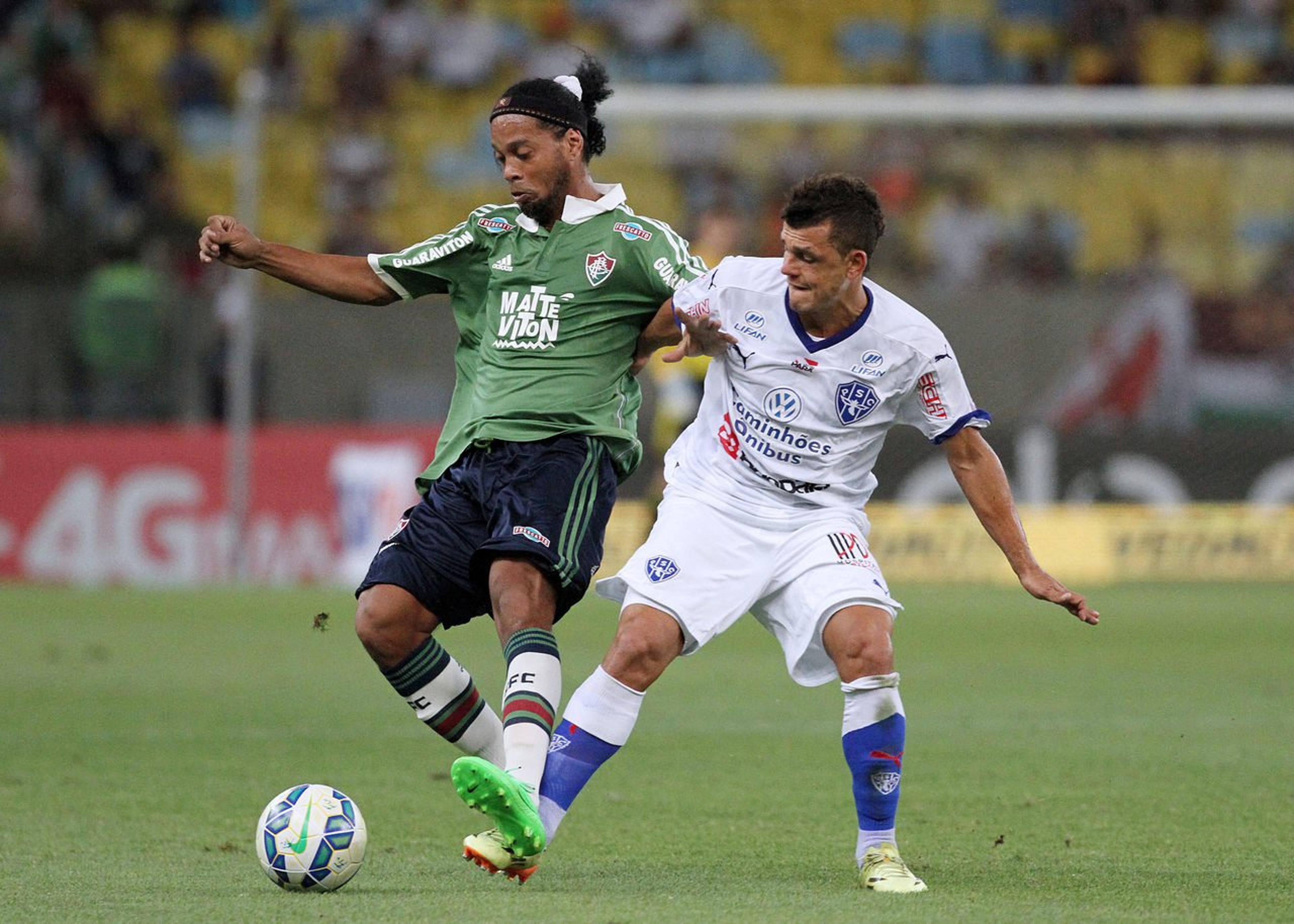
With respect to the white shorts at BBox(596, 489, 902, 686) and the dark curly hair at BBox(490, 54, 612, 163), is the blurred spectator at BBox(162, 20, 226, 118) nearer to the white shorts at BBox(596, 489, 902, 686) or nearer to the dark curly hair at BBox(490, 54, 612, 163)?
the dark curly hair at BBox(490, 54, 612, 163)

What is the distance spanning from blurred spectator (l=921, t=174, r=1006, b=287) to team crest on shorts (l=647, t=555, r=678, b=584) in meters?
13.4

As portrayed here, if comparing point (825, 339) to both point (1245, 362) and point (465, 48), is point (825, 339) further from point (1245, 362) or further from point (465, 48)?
point (465, 48)

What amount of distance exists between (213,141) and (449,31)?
2.72 m

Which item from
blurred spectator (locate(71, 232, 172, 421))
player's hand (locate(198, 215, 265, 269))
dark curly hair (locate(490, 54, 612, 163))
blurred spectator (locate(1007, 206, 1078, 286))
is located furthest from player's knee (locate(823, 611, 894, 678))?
blurred spectator (locate(1007, 206, 1078, 286))

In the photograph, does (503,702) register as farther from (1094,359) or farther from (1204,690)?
(1094,359)

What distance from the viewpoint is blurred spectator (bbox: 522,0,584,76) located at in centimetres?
2048

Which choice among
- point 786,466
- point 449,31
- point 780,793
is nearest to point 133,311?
point 449,31

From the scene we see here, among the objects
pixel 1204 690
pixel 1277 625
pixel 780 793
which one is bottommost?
pixel 1277 625

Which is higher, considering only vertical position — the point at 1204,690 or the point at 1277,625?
the point at 1204,690

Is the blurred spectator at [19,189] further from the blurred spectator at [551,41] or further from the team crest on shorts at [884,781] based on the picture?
the team crest on shorts at [884,781]

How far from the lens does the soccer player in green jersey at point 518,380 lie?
18.4 ft

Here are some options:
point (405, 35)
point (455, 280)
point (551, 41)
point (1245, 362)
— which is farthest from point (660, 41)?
point (455, 280)

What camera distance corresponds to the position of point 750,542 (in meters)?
5.42

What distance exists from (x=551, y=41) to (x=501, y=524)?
16.2 m
